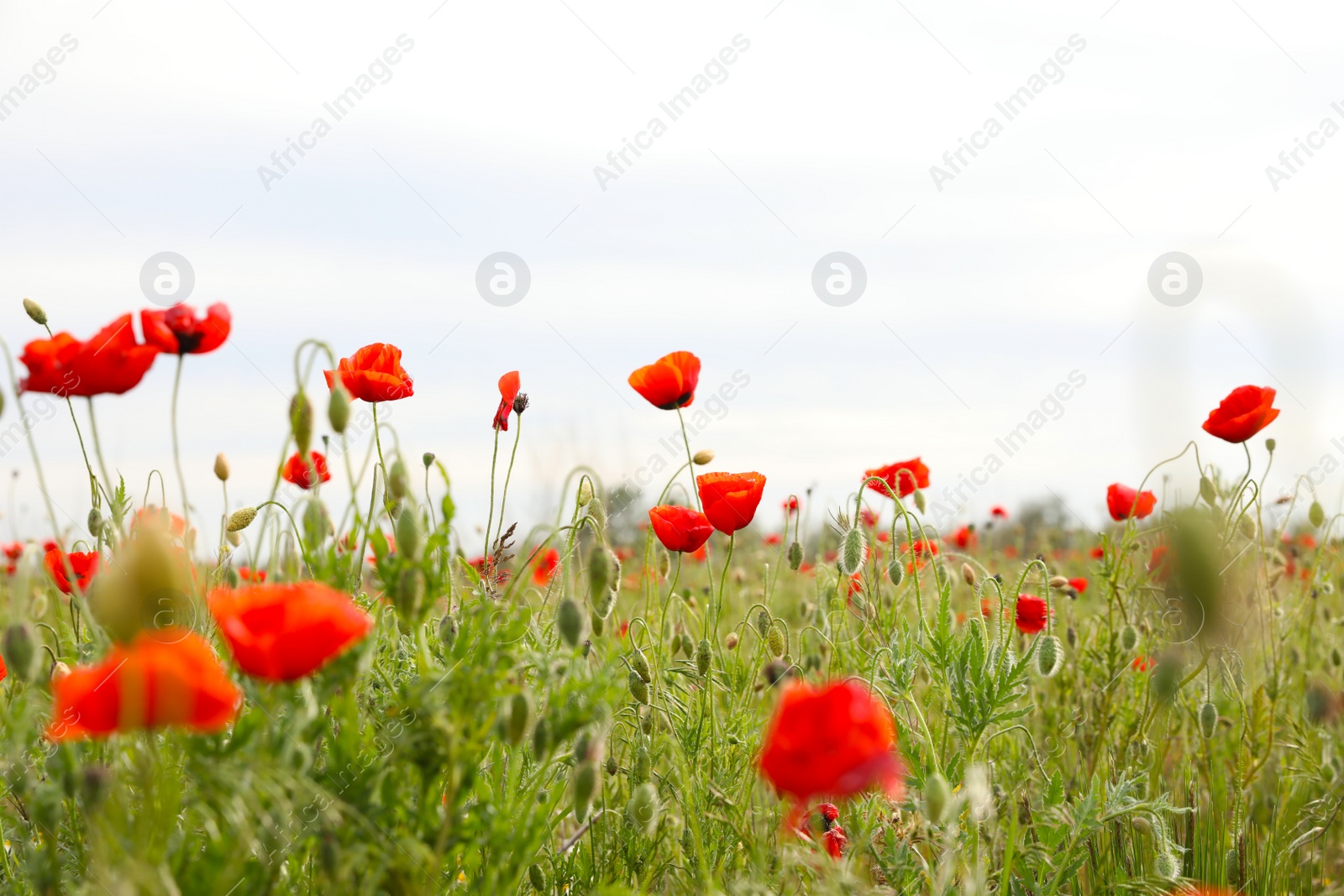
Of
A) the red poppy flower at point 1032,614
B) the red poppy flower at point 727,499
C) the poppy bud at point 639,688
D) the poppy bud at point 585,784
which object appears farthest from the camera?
the red poppy flower at point 1032,614

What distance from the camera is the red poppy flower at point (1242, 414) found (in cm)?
316

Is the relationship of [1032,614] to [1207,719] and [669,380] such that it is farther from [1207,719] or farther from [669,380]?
[669,380]

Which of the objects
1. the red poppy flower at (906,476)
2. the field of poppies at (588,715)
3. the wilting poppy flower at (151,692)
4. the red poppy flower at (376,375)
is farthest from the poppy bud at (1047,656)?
the wilting poppy flower at (151,692)

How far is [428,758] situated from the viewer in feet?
5.15

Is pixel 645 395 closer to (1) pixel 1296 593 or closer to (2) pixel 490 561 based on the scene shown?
(2) pixel 490 561

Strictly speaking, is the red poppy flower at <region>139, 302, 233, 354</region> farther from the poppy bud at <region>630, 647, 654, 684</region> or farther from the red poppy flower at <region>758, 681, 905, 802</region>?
the red poppy flower at <region>758, 681, 905, 802</region>

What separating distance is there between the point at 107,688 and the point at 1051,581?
283cm

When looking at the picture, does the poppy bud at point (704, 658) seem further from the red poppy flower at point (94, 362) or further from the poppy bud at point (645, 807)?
the red poppy flower at point (94, 362)

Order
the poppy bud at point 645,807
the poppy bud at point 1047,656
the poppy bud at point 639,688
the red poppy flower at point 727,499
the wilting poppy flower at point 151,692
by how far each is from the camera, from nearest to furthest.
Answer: the wilting poppy flower at point 151,692, the poppy bud at point 645,807, the poppy bud at point 639,688, the poppy bud at point 1047,656, the red poppy flower at point 727,499

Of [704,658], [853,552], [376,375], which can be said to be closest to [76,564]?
[376,375]

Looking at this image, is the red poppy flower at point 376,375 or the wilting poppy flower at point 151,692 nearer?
the wilting poppy flower at point 151,692

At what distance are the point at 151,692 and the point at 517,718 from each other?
1.76 feet

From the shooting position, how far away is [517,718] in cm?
161

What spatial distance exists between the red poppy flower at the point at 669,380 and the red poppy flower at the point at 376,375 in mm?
672
